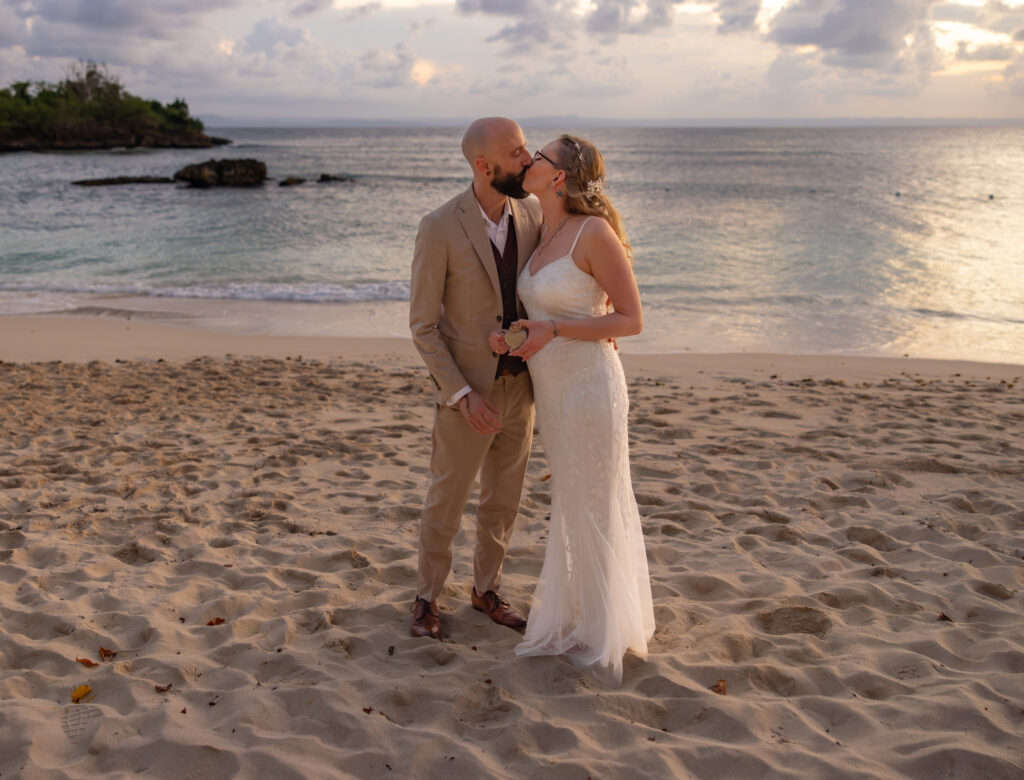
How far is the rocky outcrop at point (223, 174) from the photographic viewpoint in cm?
4119

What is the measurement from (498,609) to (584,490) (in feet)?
2.76

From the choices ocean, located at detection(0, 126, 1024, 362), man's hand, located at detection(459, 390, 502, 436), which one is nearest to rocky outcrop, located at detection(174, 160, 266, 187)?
ocean, located at detection(0, 126, 1024, 362)

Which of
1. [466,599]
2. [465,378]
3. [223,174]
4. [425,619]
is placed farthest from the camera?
[223,174]

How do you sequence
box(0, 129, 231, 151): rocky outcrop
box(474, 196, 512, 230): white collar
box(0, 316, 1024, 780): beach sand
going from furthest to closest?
box(0, 129, 231, 151): rocky outcrop, box(474, 196, 512, 230): white collar, box(0, 316, 1024, 780): beach sand

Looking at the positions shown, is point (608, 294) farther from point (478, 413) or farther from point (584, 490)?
point (584, 490)

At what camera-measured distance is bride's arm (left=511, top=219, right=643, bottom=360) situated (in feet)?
9.98

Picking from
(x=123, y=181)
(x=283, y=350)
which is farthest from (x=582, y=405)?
(x=123, y=181)

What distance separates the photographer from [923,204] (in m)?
31.1

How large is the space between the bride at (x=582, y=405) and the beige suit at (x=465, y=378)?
0.14 m

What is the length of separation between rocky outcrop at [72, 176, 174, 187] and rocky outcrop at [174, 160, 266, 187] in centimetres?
112

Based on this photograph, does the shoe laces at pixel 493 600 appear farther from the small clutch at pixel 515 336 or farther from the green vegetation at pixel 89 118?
the green vegetation at pixel 89 118

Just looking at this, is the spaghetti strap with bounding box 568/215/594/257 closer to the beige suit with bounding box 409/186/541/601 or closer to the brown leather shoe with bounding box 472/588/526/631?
the beige suit with bounding box 409/186/541/601

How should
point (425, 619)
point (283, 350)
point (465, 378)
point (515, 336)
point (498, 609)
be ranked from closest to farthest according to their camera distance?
point (515, 336) → point (465, 378) → point (425, 619) → point (498, 609) → point (283, 350)

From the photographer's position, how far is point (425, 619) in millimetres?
3514
